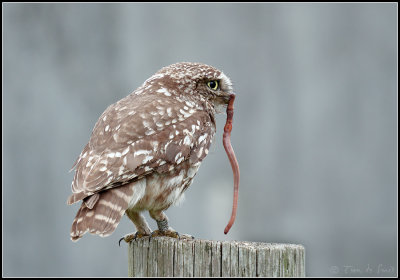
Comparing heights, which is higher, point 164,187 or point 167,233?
point 164,187

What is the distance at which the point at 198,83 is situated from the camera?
16.5ft

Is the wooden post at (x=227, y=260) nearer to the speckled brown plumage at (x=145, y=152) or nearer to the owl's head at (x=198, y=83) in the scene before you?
the speckled brown plumage at (x=145, y=152)

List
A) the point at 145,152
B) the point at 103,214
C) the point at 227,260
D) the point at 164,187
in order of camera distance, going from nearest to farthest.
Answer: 1. the point at 227,260
2. the point at 103,214
3. the point at 145,152
4. the point at 164,187

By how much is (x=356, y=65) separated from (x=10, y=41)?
4616 millimetres

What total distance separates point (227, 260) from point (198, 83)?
1.79 meters

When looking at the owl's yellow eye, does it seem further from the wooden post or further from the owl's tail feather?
the wooden post

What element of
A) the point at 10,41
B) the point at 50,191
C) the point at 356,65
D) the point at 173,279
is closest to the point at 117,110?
the point at 173,279

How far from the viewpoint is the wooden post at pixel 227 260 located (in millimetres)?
3557

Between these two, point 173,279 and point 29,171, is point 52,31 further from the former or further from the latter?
point 173,279

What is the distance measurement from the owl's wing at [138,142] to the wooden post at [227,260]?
0.55 metres

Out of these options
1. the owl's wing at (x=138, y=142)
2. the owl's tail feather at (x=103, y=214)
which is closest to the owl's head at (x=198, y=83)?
the owl's wing at (x=138, y=142)

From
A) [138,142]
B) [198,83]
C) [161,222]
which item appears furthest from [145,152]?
[198,83]

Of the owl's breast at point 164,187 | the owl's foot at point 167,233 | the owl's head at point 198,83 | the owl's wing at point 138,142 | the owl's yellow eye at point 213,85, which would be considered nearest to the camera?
the owl's wing at point 138,142

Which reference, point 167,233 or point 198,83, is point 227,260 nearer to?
point 167,233
